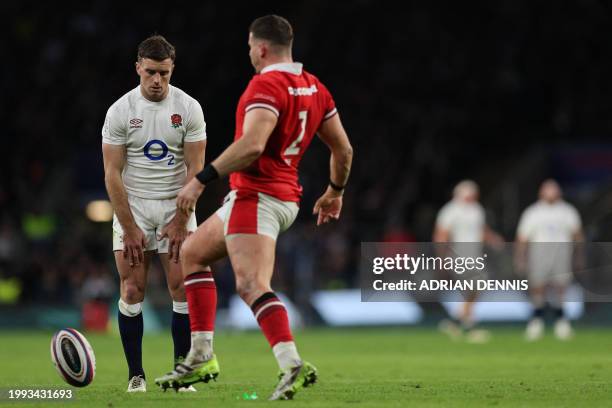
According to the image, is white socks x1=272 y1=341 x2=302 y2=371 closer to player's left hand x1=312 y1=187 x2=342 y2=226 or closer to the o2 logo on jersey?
player's left hand x1=312 y1=187 x2=342 y2=226

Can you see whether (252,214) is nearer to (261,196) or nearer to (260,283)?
(261,196)

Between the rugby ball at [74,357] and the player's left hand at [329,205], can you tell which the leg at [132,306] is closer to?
the rugby ball at [74,357]

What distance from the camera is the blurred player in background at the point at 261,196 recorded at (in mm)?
9164

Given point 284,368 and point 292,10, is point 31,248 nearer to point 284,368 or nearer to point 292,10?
point 292,10

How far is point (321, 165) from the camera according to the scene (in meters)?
32.7

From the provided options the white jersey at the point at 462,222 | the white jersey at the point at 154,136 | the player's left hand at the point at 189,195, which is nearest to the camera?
the player's left hand at the point at 189,195

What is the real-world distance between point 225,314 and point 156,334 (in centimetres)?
163

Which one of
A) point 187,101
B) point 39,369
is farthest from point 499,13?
point 187,101

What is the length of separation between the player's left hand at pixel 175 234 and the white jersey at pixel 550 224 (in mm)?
13866

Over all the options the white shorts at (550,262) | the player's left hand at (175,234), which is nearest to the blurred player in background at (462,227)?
the white shorts at (550,262)

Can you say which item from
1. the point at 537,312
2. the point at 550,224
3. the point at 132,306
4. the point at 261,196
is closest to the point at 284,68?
the point at 261,196

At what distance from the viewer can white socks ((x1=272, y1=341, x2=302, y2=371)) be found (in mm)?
9070

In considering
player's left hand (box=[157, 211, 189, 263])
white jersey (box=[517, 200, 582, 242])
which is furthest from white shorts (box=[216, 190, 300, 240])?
white jersey (box=[517, 200, 582, 242])

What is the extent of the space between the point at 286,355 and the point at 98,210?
89.1 ft
